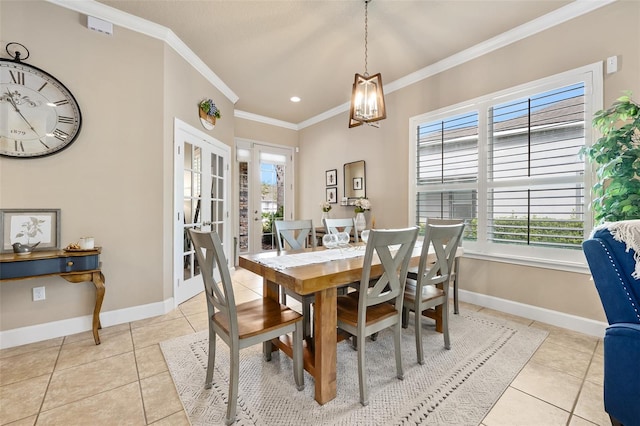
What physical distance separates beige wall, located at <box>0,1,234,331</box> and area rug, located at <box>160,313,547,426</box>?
986mm

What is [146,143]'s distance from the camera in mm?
2773

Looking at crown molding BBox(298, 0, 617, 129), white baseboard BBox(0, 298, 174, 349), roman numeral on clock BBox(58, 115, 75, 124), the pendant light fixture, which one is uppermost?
crown molding BBox(298, 0, 617, 129)

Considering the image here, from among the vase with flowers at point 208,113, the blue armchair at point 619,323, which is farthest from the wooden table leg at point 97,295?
the blue armchair at point 619,323

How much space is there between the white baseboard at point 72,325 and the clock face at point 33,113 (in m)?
1.42

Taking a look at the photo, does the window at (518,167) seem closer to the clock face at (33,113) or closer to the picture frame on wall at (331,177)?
the picture frame on wall at (331,177)

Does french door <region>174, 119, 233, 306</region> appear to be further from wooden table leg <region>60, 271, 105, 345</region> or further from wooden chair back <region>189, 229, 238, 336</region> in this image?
wooden chair back <region>189, 229, 238, 336</region>

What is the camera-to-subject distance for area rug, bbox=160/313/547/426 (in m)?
1.47

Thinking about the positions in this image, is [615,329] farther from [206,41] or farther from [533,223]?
[206,41]

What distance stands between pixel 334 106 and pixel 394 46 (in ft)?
6.05

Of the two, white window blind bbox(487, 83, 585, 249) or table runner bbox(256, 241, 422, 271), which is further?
white window blind bbox(487, 83, 585, 249)

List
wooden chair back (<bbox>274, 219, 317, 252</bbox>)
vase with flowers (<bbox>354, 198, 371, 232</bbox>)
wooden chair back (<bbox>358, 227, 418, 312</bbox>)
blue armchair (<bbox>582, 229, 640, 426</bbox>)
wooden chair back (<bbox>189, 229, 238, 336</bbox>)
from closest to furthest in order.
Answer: blue armchair (<bbox>582, 229, 640, 426</bbox>), wooden chair back (<bbox>189, 229, 238, 336</bbox>), wooden chair back (<bbox>358, 227, 418, 312</bbox>), wooden chair back (<bbox>274, 219, 317, 252</bbox>), vase with flowers (<bbox>354, 198, 371, 232</bbox>)

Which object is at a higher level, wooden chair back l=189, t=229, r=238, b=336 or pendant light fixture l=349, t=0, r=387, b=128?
pendant light fixture l=349, t=0, r=387, b=128

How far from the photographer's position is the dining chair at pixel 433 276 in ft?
6.24

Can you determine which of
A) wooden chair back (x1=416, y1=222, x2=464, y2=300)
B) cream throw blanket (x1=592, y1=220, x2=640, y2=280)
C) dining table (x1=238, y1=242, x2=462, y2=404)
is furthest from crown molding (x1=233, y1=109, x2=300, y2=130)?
cream throw blanket (x1=592, y1=220, x2=640, y2=280)
